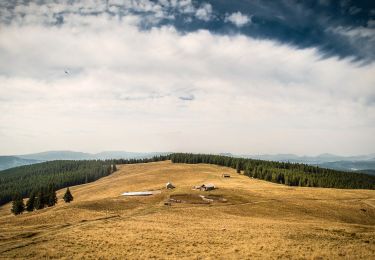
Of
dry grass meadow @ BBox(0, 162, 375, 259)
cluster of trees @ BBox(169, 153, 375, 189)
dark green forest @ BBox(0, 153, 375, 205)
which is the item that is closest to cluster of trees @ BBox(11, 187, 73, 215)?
dark green forest @ BBox(0, 153, 375, 205)

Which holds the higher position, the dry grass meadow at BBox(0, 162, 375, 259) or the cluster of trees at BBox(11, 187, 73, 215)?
the dry grass meadow at BBox(0, 162, 375, 259)

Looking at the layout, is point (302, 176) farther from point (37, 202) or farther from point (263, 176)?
point (37, 202)

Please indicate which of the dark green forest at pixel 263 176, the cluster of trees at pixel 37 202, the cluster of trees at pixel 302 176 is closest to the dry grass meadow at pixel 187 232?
the cluster of trees at pixel 37 202

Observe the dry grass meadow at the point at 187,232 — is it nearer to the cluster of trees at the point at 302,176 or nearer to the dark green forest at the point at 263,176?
the cluster of trees at the point at 302,176

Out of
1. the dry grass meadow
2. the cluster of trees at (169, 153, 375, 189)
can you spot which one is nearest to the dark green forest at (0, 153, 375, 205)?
the cluster of trees at (169, 153, 375, 189)

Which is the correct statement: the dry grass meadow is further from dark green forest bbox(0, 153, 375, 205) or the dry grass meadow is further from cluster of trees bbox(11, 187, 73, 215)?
dark green forest bbox(0, 153, 375, 205)

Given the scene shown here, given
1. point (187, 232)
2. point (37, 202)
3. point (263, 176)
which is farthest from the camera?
point (263, 176)

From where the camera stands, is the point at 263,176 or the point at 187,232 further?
the point at 263,176

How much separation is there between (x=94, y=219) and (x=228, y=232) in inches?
864

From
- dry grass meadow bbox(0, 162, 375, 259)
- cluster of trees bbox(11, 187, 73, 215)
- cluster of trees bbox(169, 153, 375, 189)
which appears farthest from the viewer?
cluster of trees bbox(169, 153, 375, 189)

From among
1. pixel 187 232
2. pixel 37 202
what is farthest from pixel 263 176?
pixel 187 232

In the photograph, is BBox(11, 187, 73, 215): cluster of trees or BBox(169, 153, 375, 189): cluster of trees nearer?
BBox(11, 187, 73, 215): cluster of trees

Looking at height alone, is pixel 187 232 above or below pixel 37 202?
above

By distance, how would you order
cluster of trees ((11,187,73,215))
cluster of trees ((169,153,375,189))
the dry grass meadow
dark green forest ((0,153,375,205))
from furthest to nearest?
dark green forest ((0,153,375,205)), cluster of trees ((169,153,375,189)), cluster of trees ((11,187,73,215)), the dry grass meadow
